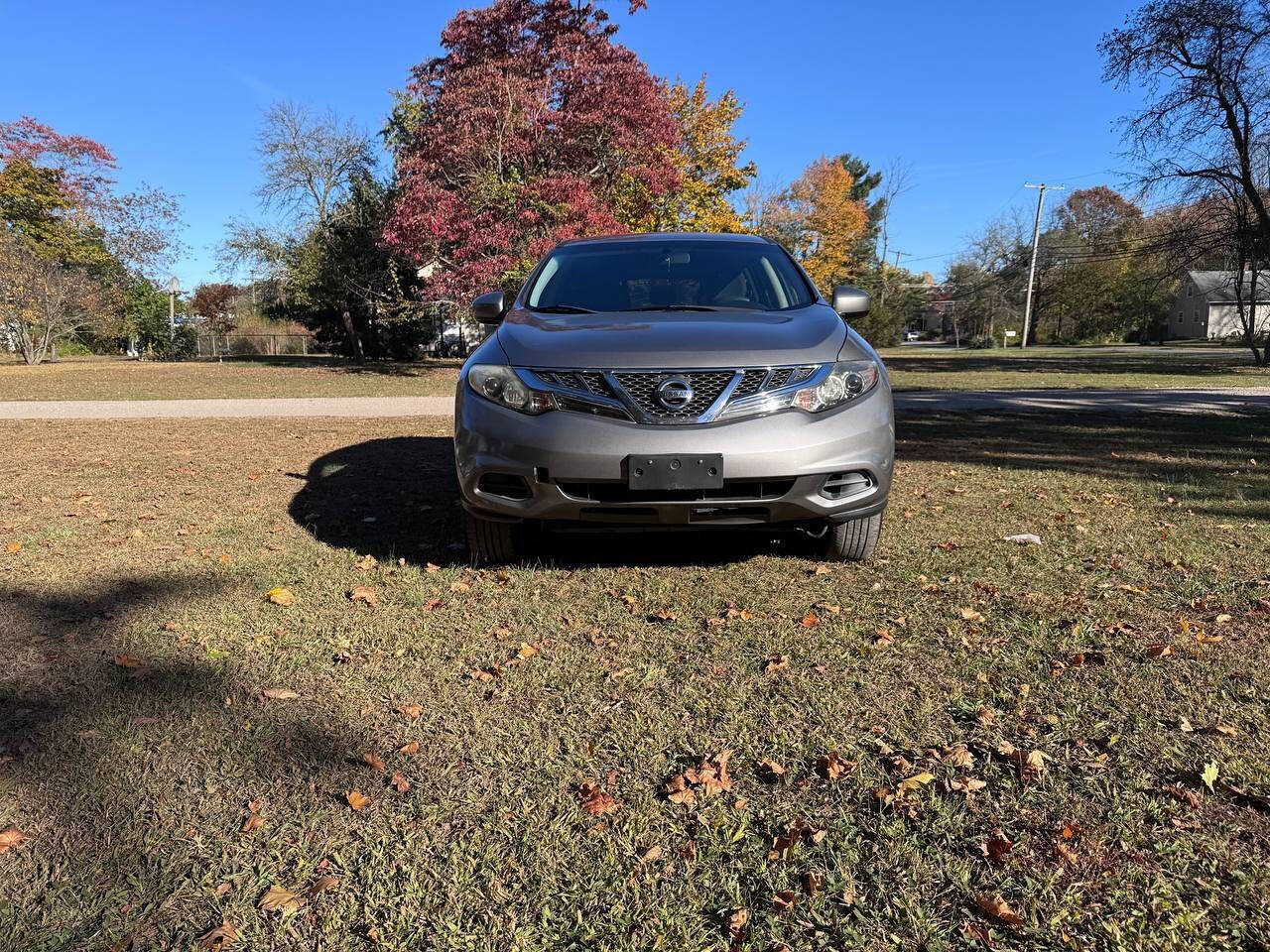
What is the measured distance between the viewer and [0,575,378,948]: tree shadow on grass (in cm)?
174

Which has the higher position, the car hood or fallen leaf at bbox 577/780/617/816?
the car hood

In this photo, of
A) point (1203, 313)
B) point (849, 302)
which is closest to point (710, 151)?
point (849, 302)

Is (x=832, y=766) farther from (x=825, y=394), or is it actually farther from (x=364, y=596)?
(x=364, y=596)

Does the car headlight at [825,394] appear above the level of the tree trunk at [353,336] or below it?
below

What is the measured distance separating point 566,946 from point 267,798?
95 centimetres

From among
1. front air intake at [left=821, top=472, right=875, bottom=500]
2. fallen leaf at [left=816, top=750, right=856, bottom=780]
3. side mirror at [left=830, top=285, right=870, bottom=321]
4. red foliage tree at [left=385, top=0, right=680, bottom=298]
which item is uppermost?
red foliage tree at [left=385, top=0, right=680, bottom=298]

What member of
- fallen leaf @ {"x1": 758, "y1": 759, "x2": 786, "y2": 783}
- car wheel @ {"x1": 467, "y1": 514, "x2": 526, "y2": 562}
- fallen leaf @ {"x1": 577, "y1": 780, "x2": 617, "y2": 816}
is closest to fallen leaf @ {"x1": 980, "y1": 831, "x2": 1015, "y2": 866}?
fallen leaf @ {"x1": 758, "y1": 759, "x2": 786, "y2": 783}

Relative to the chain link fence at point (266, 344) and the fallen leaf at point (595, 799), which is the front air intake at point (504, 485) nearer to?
the fallen leaf at point (595, 799)

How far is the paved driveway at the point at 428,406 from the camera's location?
11.6m

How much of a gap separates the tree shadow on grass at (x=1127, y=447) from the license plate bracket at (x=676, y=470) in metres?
3.74

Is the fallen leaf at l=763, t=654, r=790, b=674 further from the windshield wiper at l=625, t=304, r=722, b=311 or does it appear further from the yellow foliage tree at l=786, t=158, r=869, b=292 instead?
the yellow foliage tree at l=786, t=158, r=869, b=292

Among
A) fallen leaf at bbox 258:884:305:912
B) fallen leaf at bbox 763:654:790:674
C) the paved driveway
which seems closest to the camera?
fallen leaf at bbox 258:884:305:912

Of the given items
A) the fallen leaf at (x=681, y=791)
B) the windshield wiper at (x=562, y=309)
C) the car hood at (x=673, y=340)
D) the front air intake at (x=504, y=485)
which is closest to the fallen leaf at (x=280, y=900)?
the fallen leaf at (x=681, y=791)

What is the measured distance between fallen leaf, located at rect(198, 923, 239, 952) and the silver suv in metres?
2.00
